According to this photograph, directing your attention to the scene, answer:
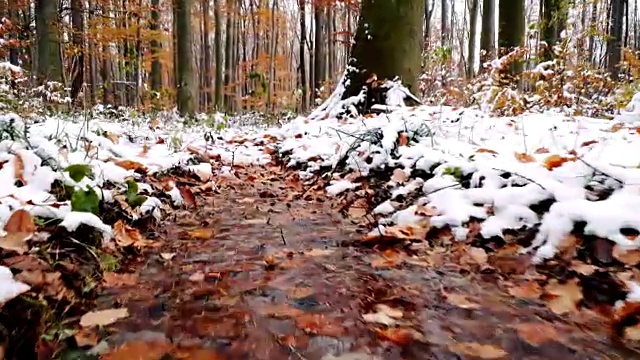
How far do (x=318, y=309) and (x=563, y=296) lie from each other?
838 mm

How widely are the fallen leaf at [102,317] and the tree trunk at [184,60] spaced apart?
969 cm

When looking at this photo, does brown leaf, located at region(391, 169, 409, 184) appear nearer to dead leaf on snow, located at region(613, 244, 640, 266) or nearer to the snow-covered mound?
the snow-covered mound

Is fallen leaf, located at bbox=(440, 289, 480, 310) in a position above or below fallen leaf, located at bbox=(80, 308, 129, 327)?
below

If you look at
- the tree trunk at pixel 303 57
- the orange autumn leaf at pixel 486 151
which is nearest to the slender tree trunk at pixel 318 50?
the tree trunk at pixel 303 57

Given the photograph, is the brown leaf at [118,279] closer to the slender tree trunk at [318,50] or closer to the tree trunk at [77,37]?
the tree trunk at [77,37]

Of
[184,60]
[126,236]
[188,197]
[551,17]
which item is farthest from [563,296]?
[184,60]

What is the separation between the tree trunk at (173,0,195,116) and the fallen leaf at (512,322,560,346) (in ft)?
33.4

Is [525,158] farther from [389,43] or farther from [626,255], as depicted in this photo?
[389,43]

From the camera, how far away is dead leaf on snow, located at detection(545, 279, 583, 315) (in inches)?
58.3

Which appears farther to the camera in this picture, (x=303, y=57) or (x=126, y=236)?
(x=303, y=57)

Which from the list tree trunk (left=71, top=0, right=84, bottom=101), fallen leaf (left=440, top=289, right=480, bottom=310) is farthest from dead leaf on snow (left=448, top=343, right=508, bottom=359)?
tree trunk (left=71, top=0, right=84, bottom=101)

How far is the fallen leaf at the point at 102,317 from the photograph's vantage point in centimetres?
139

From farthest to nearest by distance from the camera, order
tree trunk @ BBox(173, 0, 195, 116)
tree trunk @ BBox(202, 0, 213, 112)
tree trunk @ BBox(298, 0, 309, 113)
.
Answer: tree trunk @ BBox(202, 0, 213, 112) < tree trunk @ BBox(298, 0, 309, 113) < tree trunk @ BBox(173, 0, 195, 116)

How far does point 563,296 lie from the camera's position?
1558 millimetres
